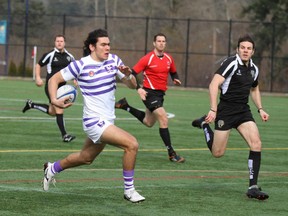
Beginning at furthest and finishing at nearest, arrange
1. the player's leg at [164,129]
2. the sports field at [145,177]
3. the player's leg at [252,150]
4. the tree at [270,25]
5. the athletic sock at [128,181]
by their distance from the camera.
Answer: the tree at [270,25] < the player's leg at [164,129] < the player's leg at [252,150] < the athletic sock at [128,181] < the sports field at [145,177]

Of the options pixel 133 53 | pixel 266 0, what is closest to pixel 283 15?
pixel 266 0

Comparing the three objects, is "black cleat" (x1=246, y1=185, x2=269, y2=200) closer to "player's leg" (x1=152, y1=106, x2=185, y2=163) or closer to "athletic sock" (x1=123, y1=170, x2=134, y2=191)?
"athletic sock" (x1=123, y1=170, x2=134, y2=191)

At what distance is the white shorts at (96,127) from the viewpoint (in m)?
10.8

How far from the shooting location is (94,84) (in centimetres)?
1098

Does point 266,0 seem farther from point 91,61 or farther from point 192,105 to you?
point 91,61

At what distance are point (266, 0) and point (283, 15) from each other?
5.59 feet

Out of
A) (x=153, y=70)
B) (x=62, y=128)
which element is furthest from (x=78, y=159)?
(x=62, y=128)

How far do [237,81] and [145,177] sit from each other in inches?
82.5

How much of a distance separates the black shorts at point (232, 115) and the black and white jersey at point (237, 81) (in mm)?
78

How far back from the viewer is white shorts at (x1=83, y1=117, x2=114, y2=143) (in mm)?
10844

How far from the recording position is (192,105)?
3312 centimetres

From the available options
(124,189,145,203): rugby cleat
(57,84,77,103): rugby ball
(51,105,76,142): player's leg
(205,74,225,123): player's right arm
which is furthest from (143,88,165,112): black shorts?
(124,189,145,203): rugby cleat

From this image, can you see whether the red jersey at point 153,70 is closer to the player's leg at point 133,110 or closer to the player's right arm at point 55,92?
the player's leg at point 133,110

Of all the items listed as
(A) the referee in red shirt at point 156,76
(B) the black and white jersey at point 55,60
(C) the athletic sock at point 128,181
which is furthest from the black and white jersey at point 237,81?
(B) the black and white jersey at point 55,60
